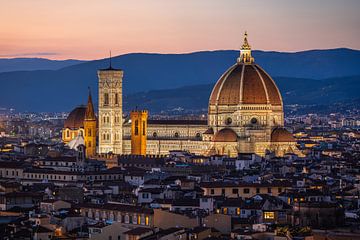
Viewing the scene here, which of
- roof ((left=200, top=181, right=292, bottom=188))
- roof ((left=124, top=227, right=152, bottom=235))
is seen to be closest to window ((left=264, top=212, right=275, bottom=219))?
roof ((left=124, top=227, right=152, bottom=235))

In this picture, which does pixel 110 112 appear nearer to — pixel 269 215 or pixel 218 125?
pixel 218 125

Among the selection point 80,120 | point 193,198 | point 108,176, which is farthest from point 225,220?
point 80,120

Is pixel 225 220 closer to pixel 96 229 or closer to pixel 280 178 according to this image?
pixel 96 229

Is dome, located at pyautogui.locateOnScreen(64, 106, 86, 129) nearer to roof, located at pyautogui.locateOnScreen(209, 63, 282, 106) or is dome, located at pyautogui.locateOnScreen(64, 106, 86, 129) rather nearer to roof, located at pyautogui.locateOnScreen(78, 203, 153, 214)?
roof, located at pyautogui.locateOnScreen(209, 63, 282, 106)

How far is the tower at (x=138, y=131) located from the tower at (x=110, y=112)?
259cm

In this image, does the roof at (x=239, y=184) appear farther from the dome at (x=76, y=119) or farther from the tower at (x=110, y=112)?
the dome at (x=76, y=119)

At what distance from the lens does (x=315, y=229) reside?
169 feet

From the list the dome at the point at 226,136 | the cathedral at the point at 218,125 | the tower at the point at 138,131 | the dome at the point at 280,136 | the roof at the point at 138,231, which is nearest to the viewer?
the roof at the point at 138,231

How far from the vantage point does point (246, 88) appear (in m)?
130

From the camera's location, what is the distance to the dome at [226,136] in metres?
128

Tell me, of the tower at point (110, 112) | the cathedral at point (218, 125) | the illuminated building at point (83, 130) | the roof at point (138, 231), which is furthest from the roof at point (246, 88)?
the roof at point (138, 231)

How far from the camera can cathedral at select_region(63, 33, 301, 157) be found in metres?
129

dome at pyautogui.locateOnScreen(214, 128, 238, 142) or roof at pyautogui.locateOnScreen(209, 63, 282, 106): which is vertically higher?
roof at pyautogui.locateOnScreen(209, 63, 282, 106)

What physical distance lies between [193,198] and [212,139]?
63696mm
